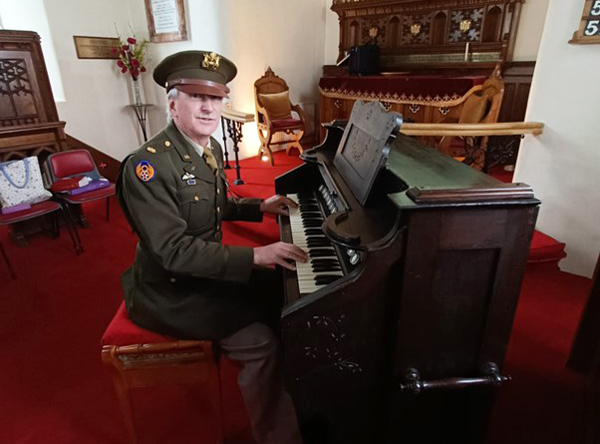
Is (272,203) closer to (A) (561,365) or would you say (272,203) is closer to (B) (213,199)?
(B) (213,199)

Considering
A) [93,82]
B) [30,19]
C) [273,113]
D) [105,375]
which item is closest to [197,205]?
[105,375]

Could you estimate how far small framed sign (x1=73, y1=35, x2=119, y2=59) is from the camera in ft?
15.7

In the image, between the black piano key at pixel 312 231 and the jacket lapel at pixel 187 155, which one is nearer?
the jacket lapel at pixel 187 155

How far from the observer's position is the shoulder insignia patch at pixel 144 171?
1235mm

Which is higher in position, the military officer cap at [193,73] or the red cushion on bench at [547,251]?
the military officer cap at [193,73]

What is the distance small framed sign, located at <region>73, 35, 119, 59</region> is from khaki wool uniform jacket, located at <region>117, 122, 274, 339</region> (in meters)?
4.49

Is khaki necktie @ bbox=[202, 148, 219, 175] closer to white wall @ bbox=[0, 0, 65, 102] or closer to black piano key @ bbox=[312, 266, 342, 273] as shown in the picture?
black piano key @ bbox=[312, 266, 342, 273]

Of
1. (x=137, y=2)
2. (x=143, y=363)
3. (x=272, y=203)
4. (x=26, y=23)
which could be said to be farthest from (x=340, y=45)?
(x=143, y=363)

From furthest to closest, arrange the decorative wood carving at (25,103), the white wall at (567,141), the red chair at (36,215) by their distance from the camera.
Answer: the decorative wood carving at (25,103), the red chair at (36,215), the white wall at (567,141)

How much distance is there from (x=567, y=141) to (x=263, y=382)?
2.35m

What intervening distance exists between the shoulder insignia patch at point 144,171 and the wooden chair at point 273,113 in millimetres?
3835

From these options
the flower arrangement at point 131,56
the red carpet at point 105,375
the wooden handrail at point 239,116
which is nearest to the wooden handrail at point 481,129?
the red carpet at point 105,375

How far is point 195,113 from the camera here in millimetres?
1367

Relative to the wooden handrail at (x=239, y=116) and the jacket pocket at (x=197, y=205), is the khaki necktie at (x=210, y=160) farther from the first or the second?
the wooden handrail at (x=239, y=116)
